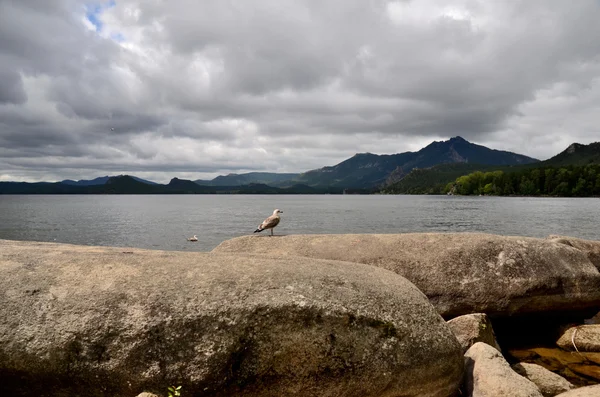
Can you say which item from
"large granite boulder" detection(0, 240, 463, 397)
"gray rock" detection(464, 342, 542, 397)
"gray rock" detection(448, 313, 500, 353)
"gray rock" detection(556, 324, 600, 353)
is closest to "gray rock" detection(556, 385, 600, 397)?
"gray rock" detection(464, 342, 542, 397)

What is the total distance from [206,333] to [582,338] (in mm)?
11484

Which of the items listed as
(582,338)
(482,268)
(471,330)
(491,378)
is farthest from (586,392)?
(582,338)

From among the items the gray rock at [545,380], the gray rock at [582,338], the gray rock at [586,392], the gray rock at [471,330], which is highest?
the gray rock at [586,392]

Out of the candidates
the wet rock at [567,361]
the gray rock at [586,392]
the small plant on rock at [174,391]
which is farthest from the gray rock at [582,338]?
the small plant on rock at [174,391]

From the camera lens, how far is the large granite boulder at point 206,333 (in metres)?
6.47

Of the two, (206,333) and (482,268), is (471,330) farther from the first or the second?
(206,333)

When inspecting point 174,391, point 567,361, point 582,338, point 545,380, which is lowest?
point 567,361

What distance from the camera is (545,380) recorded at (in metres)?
9.27

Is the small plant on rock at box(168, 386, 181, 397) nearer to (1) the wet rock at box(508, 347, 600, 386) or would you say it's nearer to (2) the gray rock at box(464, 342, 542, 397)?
(2) the gray rock at box(464, 342, 542, 397)

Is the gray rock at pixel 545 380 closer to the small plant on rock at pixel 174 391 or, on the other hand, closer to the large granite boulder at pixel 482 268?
the large granite boulder at pixel 482 268

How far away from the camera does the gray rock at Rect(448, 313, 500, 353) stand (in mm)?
9828

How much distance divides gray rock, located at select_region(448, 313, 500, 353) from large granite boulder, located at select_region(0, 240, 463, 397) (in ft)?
7.81

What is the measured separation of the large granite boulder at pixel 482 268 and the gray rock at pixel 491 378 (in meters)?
3.48

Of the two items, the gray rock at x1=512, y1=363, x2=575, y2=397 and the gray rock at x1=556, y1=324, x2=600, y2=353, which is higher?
the gray rock at x1=512, y1=363, x2=575, y2=397
